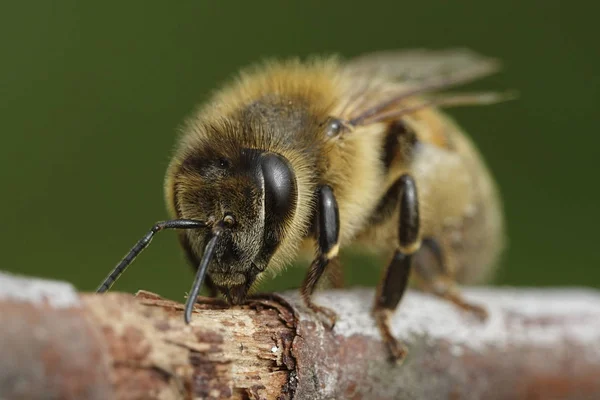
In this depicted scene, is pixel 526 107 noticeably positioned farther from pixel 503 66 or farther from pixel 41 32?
pixel 41 32

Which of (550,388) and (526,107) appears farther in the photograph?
(526,107)

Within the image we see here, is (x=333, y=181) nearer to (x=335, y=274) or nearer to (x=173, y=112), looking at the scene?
(x=335, y=274)

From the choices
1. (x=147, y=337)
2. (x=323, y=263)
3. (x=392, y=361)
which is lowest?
(x=392, y=361)

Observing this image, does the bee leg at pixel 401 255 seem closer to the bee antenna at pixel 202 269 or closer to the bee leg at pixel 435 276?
the bee leg at pixel 435 276

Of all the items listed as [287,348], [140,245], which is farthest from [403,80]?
[287,348]

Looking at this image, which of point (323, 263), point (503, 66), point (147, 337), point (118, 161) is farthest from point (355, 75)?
point (503, 66)

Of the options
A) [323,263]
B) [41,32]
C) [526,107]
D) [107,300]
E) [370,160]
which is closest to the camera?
[107,300]
